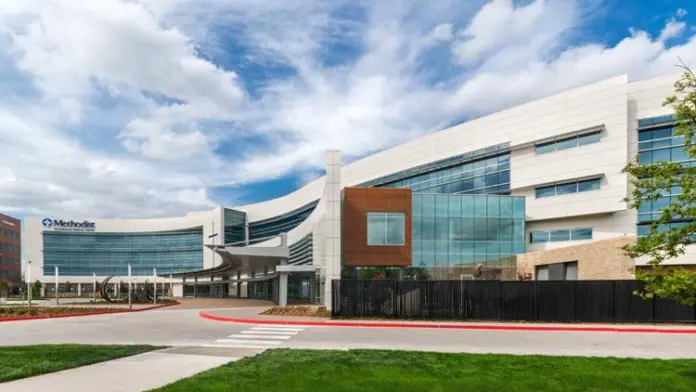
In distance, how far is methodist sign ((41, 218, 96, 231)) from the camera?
117 m

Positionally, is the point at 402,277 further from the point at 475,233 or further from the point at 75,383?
the point at 75,383

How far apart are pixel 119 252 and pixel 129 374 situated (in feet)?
405

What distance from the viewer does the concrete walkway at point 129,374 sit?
828cm

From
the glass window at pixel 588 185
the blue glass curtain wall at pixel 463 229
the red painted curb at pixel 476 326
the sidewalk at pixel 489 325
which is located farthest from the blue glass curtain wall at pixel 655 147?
the red painted curb at pixel 476 326

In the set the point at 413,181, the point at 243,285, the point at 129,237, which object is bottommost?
the point at 243,285

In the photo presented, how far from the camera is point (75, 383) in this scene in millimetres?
8594

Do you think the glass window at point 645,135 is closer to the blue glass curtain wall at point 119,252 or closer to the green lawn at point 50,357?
the green lawn at point 50,357

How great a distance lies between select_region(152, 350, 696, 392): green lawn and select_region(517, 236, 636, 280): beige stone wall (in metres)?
18.5

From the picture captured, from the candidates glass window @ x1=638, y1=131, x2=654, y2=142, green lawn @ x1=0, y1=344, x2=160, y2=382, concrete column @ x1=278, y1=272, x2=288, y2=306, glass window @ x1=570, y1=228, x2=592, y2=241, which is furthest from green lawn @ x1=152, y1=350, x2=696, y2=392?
glass window @ x1=638, y1=131, x2=654, y2=142

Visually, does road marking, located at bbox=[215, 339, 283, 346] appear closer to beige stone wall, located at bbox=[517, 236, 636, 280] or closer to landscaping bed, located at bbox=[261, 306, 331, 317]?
landscaping bed, located at bbox=[261, 306, 331, 317]

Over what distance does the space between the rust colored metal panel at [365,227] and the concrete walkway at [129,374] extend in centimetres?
2474

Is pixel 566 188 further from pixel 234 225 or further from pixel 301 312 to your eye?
pixel 234 225

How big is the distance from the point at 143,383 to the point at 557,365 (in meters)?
8.34

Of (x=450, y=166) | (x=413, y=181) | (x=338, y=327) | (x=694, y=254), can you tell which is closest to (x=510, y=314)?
(x=338, y=327)
